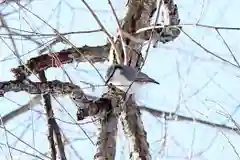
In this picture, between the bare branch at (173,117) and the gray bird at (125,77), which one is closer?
the gray bird at (125,77)

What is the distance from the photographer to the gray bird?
3.99 ft

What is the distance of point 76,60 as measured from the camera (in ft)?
4.88

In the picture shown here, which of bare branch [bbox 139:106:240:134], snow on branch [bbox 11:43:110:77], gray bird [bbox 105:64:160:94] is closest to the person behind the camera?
gray bird [bbox 105:64:160:94]

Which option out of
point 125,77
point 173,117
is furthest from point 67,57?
point 173,117

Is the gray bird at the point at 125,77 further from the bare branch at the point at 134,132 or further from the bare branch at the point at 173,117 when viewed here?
the bare branch at the point at 173,117

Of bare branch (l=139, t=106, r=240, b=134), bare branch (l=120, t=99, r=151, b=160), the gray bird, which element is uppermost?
bare branch (l=139, t=106, r=240, b=134)

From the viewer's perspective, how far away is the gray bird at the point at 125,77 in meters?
1.22

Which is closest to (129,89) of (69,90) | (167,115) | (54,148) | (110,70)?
(110,70)

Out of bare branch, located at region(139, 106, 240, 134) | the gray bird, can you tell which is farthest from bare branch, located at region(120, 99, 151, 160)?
bare branch, located at region(139, 106, 240, 134)

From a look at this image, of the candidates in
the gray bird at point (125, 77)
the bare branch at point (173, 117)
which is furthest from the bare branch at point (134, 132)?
the bare branch at point (173, 117)

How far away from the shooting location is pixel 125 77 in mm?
1231

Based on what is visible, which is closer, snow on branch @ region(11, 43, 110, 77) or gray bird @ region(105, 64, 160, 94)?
gray bird @ region(105, 64, 160, 94)

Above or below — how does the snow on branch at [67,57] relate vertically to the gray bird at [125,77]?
above

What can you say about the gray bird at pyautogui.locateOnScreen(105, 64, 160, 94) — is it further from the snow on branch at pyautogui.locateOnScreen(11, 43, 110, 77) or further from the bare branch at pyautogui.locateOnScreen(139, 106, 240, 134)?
the bare branch at pyautogui.locateOnScreen(139, 106, 240, 134)
